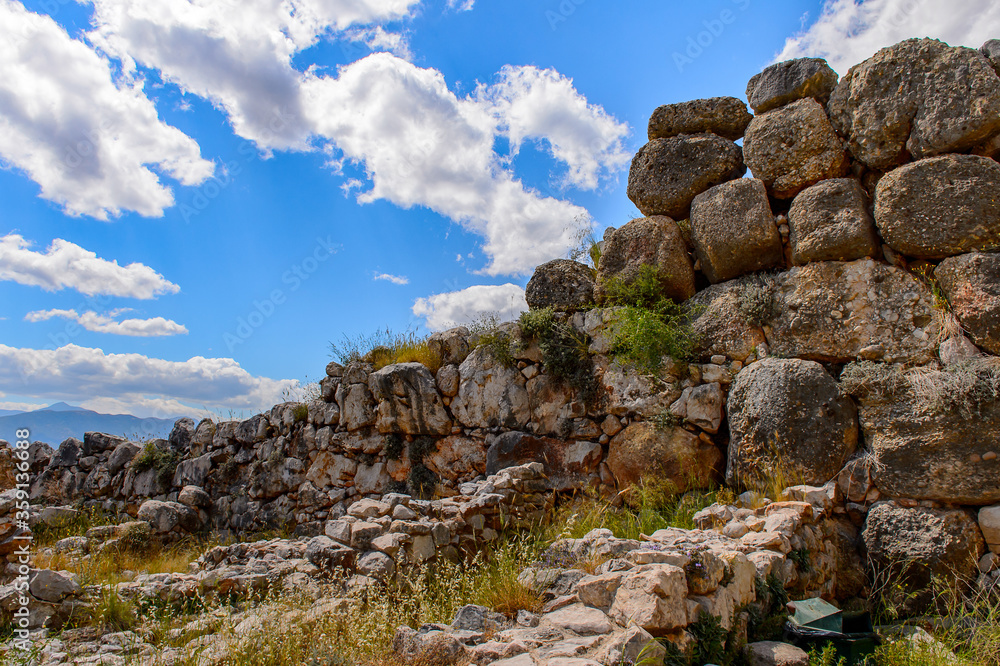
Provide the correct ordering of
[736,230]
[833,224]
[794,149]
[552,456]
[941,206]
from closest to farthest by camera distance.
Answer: [941,206] → [833,224] → [794,149] → [736,230] → [552,456]

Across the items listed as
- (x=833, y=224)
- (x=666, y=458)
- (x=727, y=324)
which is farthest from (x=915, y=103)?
(x=666, y=458)

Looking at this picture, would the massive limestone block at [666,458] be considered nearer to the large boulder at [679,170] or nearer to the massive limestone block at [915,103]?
the large boulder at [679,170]

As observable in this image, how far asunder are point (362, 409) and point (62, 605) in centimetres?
510

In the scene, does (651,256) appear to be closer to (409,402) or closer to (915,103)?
(915,103)

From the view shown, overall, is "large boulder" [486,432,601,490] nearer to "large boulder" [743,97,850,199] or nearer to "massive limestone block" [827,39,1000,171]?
"large boulder" [743,97,850,199]

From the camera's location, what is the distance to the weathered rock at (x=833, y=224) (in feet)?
19.3

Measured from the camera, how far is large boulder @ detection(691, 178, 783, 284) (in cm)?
645

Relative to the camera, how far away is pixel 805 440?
545 centimetres

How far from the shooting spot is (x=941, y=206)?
5.43 metres

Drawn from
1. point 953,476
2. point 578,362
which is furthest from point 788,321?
point 578,362

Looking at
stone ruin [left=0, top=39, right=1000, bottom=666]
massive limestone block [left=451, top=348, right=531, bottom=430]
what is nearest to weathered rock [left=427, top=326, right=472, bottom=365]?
stone ruin [left=0, top=39, right=1000, bottom=666]

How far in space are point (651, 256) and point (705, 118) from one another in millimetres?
2058

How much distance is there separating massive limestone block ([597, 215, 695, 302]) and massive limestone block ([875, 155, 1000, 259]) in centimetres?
212

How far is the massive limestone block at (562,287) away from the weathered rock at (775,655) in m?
4.85
